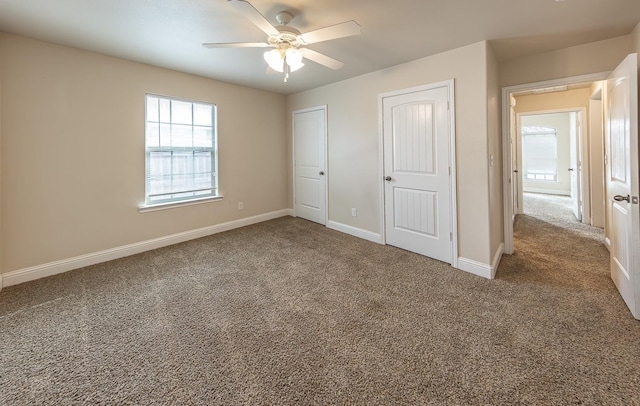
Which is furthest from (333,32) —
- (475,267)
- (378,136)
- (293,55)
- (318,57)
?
(475,267)

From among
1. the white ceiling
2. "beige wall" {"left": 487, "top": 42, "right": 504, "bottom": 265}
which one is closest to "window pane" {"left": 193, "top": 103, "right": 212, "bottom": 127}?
the white ceiling

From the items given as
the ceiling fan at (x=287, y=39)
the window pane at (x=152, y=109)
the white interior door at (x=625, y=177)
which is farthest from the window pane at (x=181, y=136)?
the white interior door at (x=625, y=177)

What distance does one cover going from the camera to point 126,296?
2.53m

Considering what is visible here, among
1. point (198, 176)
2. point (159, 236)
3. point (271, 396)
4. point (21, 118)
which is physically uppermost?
point (21, 118)

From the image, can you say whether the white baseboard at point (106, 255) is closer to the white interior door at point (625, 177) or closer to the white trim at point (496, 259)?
the white trim at point (496, 259)

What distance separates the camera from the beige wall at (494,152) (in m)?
2.92

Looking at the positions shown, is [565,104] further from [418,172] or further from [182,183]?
[182,183]

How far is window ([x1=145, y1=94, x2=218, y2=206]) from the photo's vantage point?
3764 mm

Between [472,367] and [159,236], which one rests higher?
[159,236]

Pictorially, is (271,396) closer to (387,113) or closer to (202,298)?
(202,298)

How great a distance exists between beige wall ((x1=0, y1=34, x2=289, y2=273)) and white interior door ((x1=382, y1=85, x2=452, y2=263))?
2.81 metres

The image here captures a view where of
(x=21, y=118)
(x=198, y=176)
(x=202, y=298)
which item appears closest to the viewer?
(x=202, y=298)

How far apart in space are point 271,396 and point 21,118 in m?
3.48

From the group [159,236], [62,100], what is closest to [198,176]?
[159,236]
